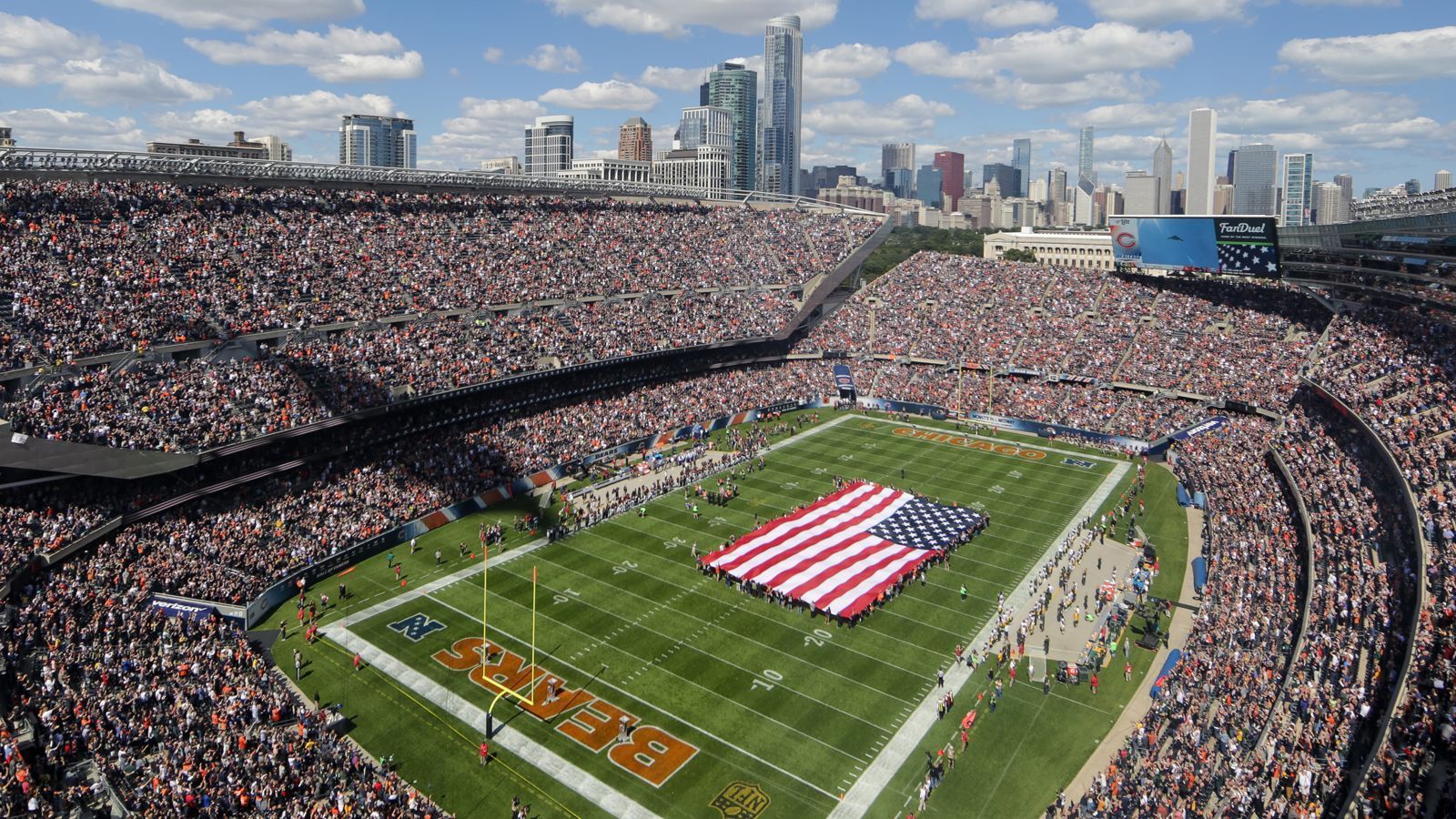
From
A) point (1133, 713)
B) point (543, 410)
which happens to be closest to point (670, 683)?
point (1133, 713)

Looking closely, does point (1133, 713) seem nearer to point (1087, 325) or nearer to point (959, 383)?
point (959, 383)

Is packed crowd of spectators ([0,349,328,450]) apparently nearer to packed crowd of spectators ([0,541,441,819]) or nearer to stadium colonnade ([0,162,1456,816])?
stadium colonnade ([0,162,1456,816])

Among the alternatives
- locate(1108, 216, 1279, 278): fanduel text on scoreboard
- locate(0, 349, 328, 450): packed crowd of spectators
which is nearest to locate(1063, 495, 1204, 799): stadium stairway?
locate(0, 349, 328, 450): packed crowd of spectators

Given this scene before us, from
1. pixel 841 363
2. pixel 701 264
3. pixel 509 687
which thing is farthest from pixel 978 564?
pixel 701 264

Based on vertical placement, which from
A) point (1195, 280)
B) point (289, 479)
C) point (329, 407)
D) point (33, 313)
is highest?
point (1195, 280)

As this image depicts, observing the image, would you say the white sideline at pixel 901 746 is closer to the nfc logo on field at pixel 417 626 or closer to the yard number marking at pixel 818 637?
the yard number marking at pixel 818 637

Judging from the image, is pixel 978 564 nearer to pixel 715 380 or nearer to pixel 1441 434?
pixel 1441 434

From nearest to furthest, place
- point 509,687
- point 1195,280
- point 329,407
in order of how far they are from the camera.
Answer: point 509,687 → point 329,407 → point 1195,280
